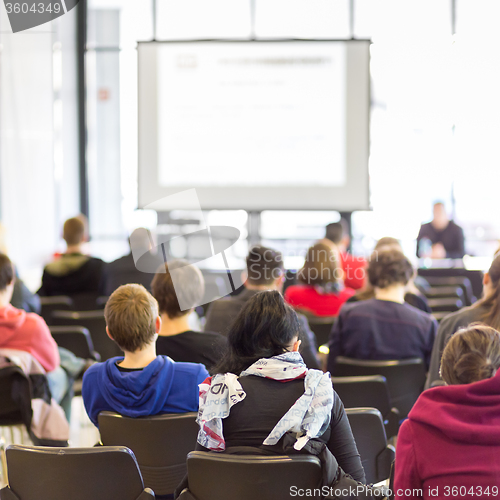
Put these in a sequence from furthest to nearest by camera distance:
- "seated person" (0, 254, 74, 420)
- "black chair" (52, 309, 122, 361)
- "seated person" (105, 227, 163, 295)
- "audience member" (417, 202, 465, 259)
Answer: "audience member" (417, 202, 465, 259) < "seated person" (105, 227, 163, 295) < "black chair" (52, 309, 122, 361) < "seated person" (0, 254, 74, 420)

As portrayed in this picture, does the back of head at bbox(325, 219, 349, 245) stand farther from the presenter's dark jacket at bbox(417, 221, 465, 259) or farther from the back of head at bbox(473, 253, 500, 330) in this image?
the back of head at bbox(473, 253, 500, 330)

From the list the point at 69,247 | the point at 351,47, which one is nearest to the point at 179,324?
the point at 69,247

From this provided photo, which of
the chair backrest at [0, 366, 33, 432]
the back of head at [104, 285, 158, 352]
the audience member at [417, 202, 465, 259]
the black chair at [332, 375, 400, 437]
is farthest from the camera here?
the audience member at [417, 202, 465, 259]

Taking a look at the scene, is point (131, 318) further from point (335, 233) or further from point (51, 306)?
point (335, 233)

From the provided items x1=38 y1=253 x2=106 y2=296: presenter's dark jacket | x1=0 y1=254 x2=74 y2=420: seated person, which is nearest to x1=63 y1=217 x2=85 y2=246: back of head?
x1=38 y1=253 x2=106 y2=296: presenter's dark jacket

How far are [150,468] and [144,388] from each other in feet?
0.94

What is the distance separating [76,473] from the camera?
5.20ft

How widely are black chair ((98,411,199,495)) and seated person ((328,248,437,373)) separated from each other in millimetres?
1187

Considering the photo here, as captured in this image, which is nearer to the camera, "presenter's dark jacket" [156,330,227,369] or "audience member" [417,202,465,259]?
"presenter's dark jacket" [156,330,227,369]

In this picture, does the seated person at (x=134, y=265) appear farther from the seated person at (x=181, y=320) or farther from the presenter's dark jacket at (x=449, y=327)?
the presenter's dark jacket at (x=449, y=327)

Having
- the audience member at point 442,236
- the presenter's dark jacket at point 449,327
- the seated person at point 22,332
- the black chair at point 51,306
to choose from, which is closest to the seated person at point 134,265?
the black chair at point 51,306

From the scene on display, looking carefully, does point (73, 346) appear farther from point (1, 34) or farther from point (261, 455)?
point (1, 34)

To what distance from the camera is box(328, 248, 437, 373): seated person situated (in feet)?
9.72

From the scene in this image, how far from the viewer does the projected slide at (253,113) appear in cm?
664
